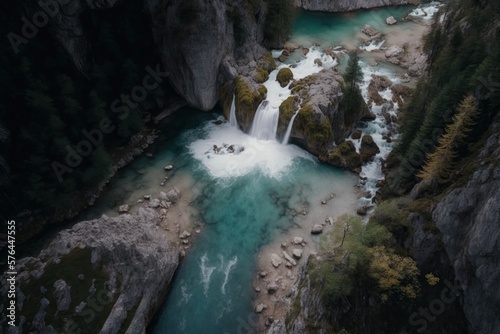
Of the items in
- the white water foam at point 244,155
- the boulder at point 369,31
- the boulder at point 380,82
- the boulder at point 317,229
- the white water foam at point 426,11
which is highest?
the white water foam at point 426,11

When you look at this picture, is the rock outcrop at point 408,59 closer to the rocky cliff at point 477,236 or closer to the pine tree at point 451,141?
the pine tree at point 451,141

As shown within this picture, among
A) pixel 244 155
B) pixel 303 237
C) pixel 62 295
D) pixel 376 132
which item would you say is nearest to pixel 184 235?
pixel 62 295

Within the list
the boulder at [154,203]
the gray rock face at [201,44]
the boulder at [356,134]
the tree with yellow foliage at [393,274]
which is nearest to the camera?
the tree with yellow foliage at [393,274]

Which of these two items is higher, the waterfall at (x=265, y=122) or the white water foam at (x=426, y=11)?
the white water foam at (x=426, y=11)

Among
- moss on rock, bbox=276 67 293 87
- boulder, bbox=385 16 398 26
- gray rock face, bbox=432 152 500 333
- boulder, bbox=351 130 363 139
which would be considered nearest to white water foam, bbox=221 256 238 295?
gray rock face, bbox=432 152 500 333

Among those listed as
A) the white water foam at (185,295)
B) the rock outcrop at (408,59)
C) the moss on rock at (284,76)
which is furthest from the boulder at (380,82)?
the white water foam at (185,295)

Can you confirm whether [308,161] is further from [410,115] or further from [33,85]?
[33,85]

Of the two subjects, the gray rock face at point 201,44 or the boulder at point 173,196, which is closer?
the boulder at point 173,196
